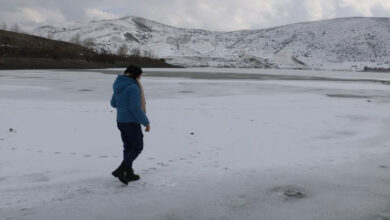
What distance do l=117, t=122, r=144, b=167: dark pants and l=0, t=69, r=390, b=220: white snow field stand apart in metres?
0.44

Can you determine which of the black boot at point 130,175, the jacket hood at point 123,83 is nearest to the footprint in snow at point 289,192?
the black boot at point 130,175

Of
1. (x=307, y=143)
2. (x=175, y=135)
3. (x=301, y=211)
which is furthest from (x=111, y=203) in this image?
(x=307, y=143)

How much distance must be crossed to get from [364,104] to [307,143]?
8306 millimetres

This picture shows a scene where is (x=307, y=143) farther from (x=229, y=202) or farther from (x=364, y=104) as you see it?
(x=364, y=104)

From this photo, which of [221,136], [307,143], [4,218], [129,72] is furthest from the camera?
[221,136]

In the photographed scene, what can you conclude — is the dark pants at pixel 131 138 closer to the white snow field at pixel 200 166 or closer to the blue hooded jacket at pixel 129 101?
the blue hooded jacket at pixel 129 101

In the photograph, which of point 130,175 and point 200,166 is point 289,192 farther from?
point 130,175

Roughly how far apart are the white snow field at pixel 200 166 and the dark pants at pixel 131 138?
441mm

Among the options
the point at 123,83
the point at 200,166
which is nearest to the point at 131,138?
the point at 123,83

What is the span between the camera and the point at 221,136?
899 cm

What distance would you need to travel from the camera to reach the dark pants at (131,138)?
17.4ft

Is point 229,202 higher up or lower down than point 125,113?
lower down

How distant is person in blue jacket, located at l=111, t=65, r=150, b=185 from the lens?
16.9 feet

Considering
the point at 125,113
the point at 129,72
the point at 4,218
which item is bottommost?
the point at 4,218
